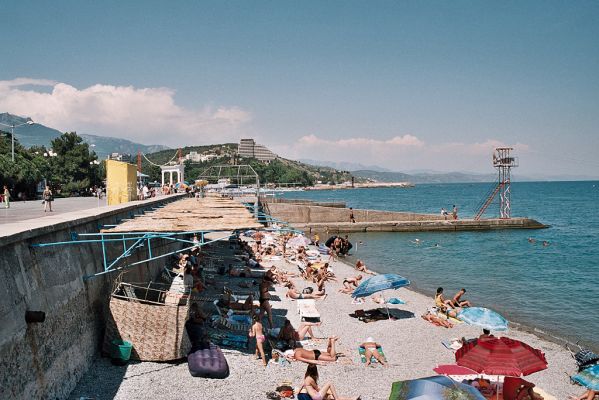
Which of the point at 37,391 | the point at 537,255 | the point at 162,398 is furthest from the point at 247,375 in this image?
the point at 537,255

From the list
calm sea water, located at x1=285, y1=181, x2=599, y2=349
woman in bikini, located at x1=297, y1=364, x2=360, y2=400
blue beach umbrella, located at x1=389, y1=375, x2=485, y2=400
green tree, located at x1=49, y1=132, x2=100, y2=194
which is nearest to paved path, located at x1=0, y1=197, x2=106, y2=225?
woman in bikini, located at x1=297, y1=364, x2=360, y2=400

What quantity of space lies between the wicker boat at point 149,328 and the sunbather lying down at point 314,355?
8.80 ft

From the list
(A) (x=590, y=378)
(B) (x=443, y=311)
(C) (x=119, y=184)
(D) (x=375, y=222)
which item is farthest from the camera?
(D) (x=375, y=222)

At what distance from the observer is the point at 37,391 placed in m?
7.34

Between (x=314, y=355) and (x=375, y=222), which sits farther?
(x=375, y=222)

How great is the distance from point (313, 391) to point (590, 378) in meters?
6.01

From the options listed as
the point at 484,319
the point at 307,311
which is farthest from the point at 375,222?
the point at 484,319

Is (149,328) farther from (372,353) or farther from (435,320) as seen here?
(435,320)

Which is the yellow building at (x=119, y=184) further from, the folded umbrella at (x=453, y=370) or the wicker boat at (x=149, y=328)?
the folded umbrella at (x=453, y=370)

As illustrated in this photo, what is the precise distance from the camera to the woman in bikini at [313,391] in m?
8.72

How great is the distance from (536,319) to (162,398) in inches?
562

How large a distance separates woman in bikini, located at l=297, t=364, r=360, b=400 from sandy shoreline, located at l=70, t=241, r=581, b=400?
Result: 88 centimetres

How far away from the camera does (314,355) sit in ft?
35.9

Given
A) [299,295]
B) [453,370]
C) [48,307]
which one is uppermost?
[48,307]
